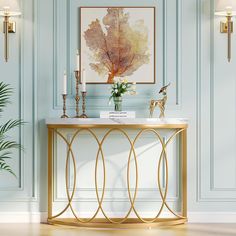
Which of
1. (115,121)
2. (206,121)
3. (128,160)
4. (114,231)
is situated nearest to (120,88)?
(115,121)

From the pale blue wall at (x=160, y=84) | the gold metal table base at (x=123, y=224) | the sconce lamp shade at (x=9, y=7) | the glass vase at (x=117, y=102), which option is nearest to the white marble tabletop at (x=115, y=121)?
the glass vase at (x=117, y=102)

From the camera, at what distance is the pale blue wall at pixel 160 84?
593 centimetres

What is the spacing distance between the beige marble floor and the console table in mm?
113

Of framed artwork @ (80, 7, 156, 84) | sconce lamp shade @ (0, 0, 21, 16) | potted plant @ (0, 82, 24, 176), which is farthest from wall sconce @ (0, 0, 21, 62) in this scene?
framed artwork @ (80, 7, 156, 84)

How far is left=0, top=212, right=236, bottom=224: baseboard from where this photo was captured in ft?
19.4

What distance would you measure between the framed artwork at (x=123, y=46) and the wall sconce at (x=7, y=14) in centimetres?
62

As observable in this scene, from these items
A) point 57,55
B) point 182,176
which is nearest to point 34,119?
point 57,55

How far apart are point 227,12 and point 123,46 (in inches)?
36.3

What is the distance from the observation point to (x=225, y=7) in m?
5.75

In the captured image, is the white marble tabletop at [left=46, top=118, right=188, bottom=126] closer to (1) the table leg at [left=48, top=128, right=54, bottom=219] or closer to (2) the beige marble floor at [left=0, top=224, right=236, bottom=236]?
(1) the table leg at [left=48, top=128, right=54, bottom=219]

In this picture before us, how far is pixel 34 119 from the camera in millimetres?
5930

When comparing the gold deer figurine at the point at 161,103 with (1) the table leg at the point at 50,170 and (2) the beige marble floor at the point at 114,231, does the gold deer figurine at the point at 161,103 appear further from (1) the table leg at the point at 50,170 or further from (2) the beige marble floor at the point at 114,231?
(2) the beige marble floor at the point at 114,231

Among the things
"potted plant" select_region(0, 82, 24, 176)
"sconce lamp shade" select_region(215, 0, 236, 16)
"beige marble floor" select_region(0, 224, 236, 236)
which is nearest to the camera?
"beige marble floor" select_region(0, 224, 236, 236)

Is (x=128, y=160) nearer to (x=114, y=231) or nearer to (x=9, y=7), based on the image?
(x=114, y=231)
